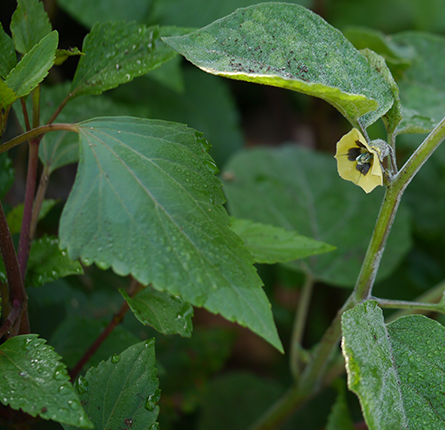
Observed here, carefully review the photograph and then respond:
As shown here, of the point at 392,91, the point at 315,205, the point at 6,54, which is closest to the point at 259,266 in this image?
the point at 315,205

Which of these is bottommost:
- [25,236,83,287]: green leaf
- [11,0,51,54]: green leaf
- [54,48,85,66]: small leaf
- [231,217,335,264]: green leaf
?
[231,217,335,264]: green leaf

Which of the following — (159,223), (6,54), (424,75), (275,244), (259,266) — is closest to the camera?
(159,223)

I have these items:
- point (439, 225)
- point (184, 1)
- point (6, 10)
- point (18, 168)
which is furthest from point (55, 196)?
point (439, 225)

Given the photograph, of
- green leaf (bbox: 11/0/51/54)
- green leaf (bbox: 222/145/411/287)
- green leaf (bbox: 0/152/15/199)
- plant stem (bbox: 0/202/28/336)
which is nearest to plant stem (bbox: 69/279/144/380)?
plant stem (bbox: 0/202/28/336)

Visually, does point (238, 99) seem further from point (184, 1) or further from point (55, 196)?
point (55, 196)

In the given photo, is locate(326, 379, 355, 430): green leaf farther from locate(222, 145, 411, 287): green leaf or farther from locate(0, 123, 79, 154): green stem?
locate(0, 123, 79, 154): green stem

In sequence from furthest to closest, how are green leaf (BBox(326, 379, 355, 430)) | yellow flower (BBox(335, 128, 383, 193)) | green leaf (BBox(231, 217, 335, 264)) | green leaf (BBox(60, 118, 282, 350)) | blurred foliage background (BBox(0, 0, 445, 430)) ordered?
blurred foliage background (BBox(0, 0, 445, 430)) < green leaf (BBox(326, 379, 355, 430)) < green leaf (BBox(231, 217, 335, 264)) < yellow flower (BBox(335, 128, 383, 193)) < green leaf (BBox(60, 118, 282, 350))

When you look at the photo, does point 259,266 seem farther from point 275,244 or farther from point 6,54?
point 6,54

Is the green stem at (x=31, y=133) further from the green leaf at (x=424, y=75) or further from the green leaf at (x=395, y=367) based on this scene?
the green leaf at (x=424, y=75)
